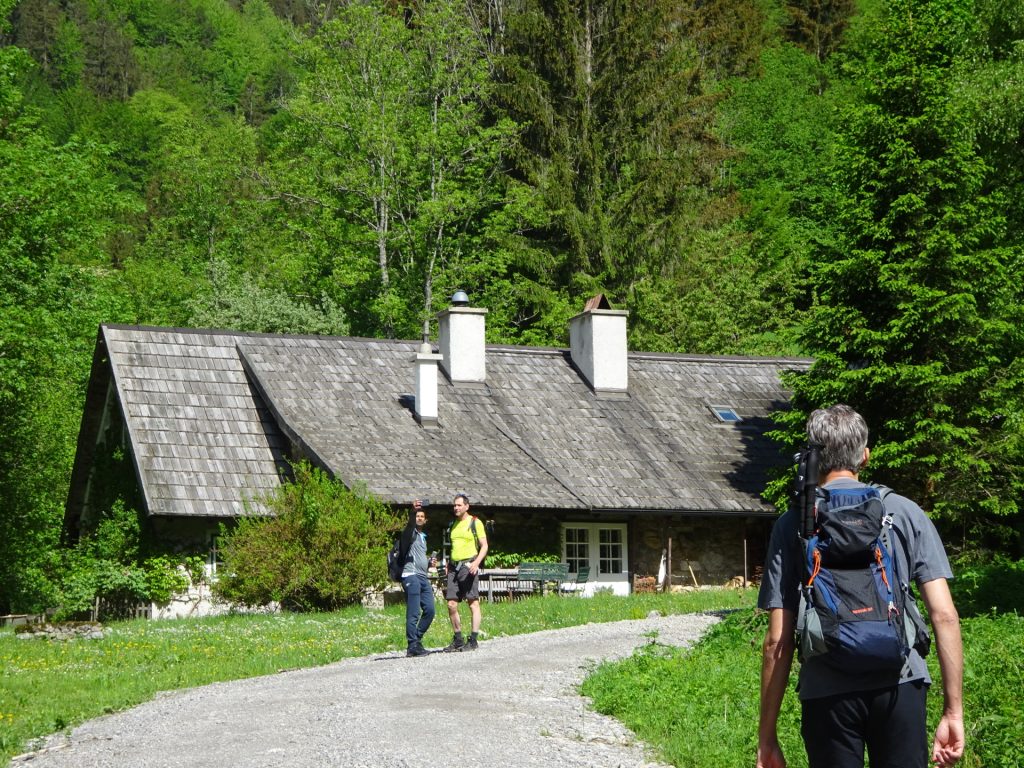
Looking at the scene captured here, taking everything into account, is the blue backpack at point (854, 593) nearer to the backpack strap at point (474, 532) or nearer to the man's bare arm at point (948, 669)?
the man's bare arm at point (948, 669)

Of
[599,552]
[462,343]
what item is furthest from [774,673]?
[462,343]

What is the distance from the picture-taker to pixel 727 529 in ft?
99.6

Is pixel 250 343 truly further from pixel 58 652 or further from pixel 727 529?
pixel 58 652

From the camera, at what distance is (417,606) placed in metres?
16.5

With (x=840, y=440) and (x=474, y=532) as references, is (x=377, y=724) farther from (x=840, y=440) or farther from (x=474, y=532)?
(x=840, y=440)

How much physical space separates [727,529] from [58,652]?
50.0 feet

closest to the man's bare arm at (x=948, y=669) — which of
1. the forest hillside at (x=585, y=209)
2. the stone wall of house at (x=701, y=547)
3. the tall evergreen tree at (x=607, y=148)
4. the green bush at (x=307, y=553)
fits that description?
the forest hillside at (x=585, y=209)

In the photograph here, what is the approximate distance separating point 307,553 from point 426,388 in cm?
676

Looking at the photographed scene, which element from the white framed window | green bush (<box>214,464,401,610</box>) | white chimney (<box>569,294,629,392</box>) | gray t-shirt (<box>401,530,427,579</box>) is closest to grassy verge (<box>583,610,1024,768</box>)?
gray t-shirt (<box>401,530,427,579</box>)

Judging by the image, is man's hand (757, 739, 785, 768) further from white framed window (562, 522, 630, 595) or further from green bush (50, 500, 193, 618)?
white framed window (562, 522, 630, 595)

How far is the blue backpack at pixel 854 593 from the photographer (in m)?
5.61

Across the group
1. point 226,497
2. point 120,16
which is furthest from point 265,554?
point 120,16

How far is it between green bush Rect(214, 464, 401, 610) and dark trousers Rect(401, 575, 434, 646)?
7.41 metres

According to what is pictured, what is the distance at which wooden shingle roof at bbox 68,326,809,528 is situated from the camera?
2759 centimetres
